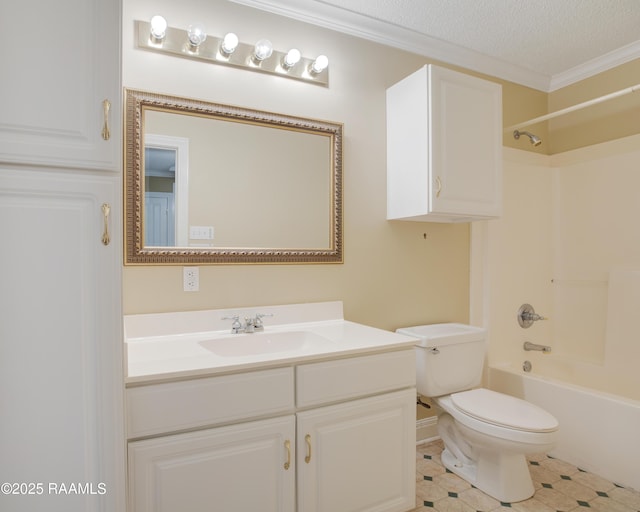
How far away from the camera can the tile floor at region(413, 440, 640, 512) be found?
1.88 metres

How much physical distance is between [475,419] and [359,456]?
654mm

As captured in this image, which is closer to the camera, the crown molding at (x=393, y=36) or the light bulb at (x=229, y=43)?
the light bulb at (x=229, y=43)

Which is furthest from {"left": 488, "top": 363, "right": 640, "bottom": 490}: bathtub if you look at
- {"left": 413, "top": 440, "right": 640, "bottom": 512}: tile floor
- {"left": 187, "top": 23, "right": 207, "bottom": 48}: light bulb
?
{"left": 187, "top": 23, "right": 207, "bottom": 48}: light bulb

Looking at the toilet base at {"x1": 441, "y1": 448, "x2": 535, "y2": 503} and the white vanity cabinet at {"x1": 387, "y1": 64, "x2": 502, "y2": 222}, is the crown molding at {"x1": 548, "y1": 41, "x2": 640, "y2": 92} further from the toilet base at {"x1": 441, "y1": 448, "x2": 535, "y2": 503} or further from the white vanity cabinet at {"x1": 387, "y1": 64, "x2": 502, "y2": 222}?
the toilet base at {"x1": 441, "y1": 448, "x2": 535, "y2": 503}

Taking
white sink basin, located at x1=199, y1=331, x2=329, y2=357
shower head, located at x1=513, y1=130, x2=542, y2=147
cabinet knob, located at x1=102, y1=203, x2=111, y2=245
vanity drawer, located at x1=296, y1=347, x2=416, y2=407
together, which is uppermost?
shower head, located at x1=513, y1=130, x2=542, y2=147

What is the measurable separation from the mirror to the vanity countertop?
0.84 ft

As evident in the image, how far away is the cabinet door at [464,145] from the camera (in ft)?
6.83

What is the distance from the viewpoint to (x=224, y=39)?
186 cm

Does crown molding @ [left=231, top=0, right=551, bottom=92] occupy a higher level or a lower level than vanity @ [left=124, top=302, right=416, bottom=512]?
higher

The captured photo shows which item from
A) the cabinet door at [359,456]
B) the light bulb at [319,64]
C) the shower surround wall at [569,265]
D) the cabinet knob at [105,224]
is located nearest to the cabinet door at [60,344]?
the cabinet knob at [105,224]

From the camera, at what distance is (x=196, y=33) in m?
1.78

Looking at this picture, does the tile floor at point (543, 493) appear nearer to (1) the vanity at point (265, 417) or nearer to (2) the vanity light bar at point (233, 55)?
(1) the vanity at point (265, 417)

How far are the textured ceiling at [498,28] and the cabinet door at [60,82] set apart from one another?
107 cm

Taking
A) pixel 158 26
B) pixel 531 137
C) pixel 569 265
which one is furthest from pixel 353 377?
pixel 569 265
